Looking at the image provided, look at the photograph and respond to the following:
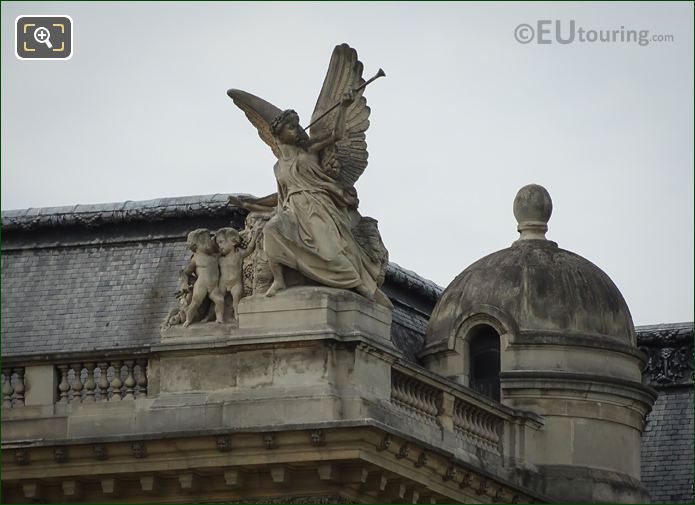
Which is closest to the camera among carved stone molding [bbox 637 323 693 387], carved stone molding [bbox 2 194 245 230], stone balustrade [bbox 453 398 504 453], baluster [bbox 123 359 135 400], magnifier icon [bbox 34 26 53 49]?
magnifier icon [bbox 34 26 53 49]

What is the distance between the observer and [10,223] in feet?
199

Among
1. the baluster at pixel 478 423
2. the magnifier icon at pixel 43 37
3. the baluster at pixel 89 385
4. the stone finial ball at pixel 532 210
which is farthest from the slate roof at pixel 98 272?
the magnifier icon at pixel 43 37

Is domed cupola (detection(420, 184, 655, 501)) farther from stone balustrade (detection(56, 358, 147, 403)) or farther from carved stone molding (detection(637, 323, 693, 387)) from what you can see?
stone balustrade (detection(56, 358, 147, 403))

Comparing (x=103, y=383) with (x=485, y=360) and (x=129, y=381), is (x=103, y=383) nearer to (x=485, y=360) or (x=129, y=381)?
(x=129, y=381)

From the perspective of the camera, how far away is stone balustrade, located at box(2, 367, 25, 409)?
2085 inches

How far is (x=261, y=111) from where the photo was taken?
53.2 meters

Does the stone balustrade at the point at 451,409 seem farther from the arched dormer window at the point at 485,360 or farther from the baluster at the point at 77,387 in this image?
the baluster at the point at 77,387

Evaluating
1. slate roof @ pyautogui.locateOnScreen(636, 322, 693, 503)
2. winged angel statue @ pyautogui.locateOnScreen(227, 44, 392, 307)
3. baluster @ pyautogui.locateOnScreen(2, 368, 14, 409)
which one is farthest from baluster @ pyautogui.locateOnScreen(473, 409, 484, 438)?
baluster @ pyautogui.locateOnScreen(2, 368, 14, 409)

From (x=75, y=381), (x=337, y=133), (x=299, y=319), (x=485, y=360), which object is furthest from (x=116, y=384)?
(x=485, y=360)

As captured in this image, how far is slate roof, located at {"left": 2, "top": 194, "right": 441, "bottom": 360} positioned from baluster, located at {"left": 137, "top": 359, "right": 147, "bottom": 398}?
4638 mm

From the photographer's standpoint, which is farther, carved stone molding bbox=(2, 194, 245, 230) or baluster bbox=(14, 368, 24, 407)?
carved stone molding bbox=(2, 194, 245, 230)

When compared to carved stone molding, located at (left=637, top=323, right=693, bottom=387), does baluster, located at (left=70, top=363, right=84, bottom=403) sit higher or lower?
lower

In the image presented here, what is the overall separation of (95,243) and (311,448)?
34.1 ft

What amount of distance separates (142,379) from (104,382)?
639mm
